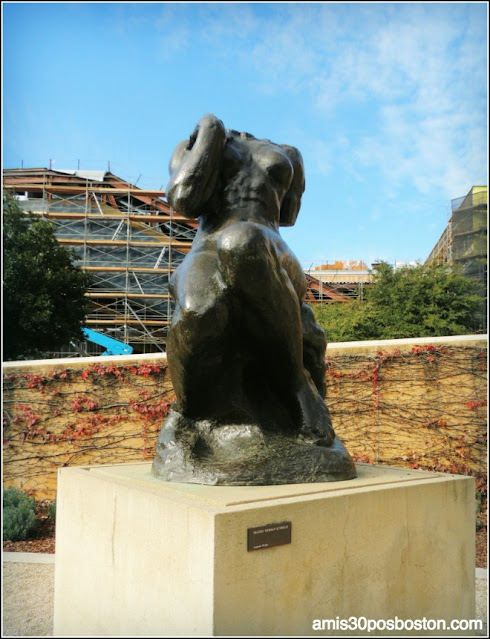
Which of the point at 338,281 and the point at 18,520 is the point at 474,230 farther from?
the point at 338,281

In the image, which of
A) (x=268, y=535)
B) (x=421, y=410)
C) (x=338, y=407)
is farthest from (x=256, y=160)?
(x=421, y=410)

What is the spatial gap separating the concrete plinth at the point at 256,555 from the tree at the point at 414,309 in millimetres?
13651

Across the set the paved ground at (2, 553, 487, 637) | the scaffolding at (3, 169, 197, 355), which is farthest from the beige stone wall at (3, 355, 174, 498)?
the scaffolding at (3, 169, 197, 355)

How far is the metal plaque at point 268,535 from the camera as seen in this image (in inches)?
94.8

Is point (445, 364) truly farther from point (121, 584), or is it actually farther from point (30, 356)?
point (30, 356)

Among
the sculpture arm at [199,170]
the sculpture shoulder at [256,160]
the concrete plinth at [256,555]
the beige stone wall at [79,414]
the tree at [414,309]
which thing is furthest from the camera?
the tree at [414,309]

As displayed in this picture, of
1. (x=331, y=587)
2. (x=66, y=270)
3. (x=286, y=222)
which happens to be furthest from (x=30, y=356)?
(x=331, y=587)

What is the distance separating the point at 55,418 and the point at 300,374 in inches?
205

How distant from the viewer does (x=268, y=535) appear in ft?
8.05

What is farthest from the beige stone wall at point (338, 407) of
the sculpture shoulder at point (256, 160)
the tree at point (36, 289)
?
the tree at point (36, 289)

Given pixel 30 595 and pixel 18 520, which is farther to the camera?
pixel 18 520

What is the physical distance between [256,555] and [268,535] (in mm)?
91

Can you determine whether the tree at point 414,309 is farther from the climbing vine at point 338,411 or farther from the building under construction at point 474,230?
the climbing vine at point 338,411

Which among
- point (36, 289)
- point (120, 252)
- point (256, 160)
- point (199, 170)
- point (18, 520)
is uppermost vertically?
point (120, 252)
